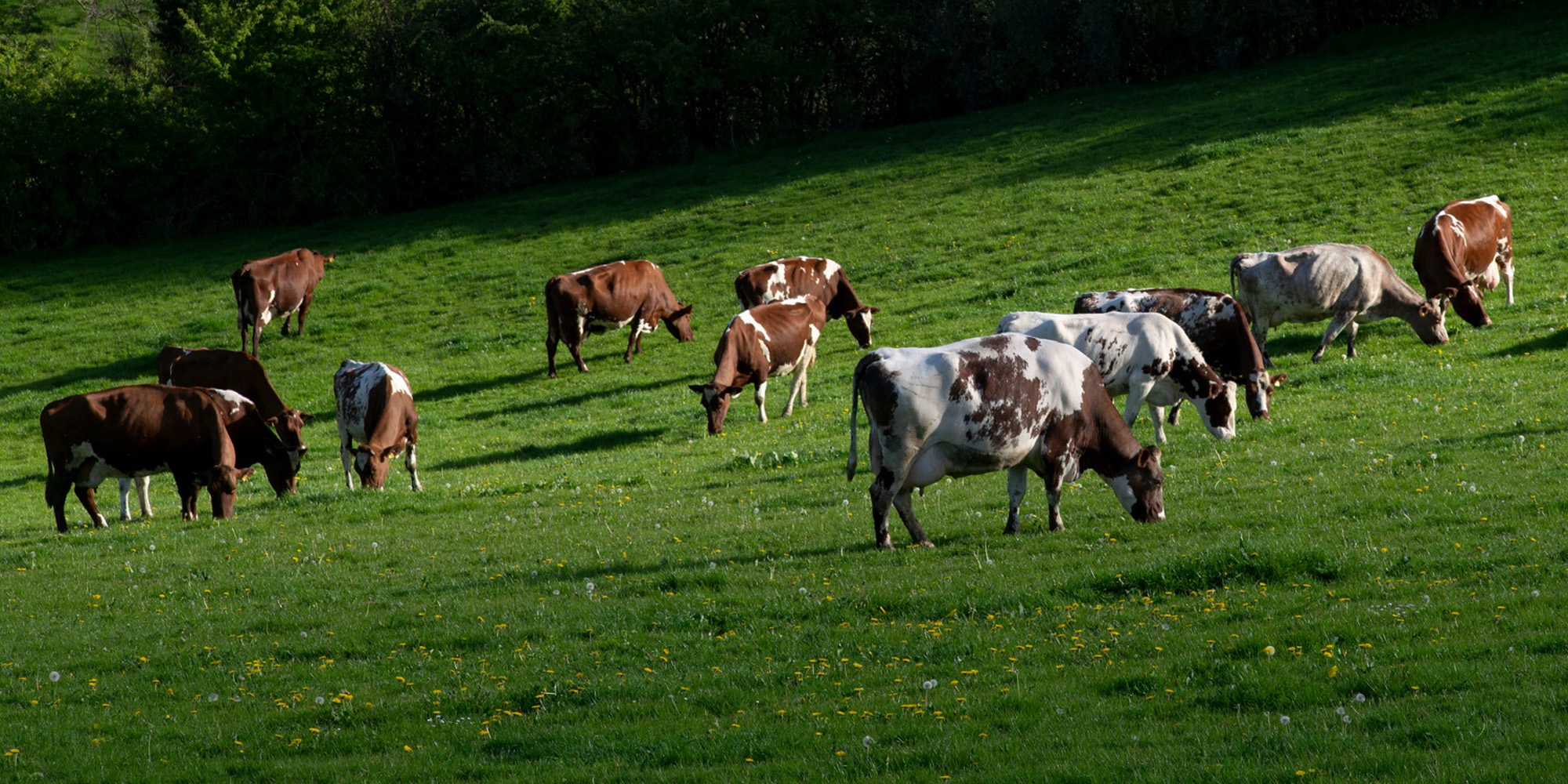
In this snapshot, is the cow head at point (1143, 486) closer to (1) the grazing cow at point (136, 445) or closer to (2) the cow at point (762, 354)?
(2) the cow at point (762, 354)

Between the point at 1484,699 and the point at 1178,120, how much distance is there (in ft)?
130

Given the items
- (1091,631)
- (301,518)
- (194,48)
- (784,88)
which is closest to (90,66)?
(194,48)

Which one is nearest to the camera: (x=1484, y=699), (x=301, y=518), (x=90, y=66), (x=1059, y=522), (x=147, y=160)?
(x=1484, y=699)

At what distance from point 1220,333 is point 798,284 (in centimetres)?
1345

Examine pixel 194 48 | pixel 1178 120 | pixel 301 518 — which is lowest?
pixel 301 518

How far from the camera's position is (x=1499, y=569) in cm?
1003

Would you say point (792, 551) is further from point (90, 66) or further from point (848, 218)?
point (90, 66)

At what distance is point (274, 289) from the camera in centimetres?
3666

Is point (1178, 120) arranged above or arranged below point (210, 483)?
above

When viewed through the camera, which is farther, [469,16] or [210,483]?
[469,16]

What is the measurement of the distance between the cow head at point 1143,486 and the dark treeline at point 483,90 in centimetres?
4218

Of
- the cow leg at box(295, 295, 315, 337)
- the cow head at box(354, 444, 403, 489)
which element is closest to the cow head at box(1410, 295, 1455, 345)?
the cow head at box(354, 444, 403, 489)

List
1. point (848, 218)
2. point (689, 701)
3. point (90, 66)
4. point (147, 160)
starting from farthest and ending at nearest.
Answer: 1. point (90, 66)
2. point (147, 160)
3. point (848, 218)
4. point (689, 701)

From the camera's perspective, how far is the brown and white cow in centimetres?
1221
